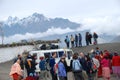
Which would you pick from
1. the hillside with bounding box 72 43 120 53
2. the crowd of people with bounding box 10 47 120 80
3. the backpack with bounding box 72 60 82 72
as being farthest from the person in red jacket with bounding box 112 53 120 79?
the hillside with bounding box 72 43 120 53

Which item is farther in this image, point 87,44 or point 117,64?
point 87,44

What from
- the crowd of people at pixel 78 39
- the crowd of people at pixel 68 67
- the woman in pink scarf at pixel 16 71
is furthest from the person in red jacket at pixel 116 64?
the crowd of people at pixel 78 39

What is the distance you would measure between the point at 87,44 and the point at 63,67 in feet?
80.2

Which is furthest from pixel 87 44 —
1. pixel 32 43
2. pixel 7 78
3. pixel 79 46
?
pixel 7 78

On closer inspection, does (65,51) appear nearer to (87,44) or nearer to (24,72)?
(87,44)

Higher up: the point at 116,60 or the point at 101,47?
the point at 101,47

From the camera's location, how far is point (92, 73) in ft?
76.1

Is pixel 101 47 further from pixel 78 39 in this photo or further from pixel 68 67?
pixel 68 67

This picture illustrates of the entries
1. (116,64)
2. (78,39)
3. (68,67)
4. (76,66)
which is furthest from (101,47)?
(76,66)

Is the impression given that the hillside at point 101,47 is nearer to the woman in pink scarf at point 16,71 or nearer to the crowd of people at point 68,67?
the crowd of people at point 68,67

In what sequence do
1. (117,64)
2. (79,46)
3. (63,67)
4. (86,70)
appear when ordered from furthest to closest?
1. (79,46)
2. (117,64)
3. (86,70)
4. (63,67)

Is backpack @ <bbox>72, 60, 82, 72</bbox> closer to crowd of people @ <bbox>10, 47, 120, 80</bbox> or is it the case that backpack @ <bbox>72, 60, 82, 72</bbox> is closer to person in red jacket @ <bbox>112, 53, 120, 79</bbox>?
crowd of people @ <bbox>10, 47, 120, 80</bbox>

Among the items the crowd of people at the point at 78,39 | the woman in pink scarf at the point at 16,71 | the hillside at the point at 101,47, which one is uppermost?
the crowd of people at the point at 78,39

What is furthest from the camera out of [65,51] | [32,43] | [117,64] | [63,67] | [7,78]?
[32,43]
